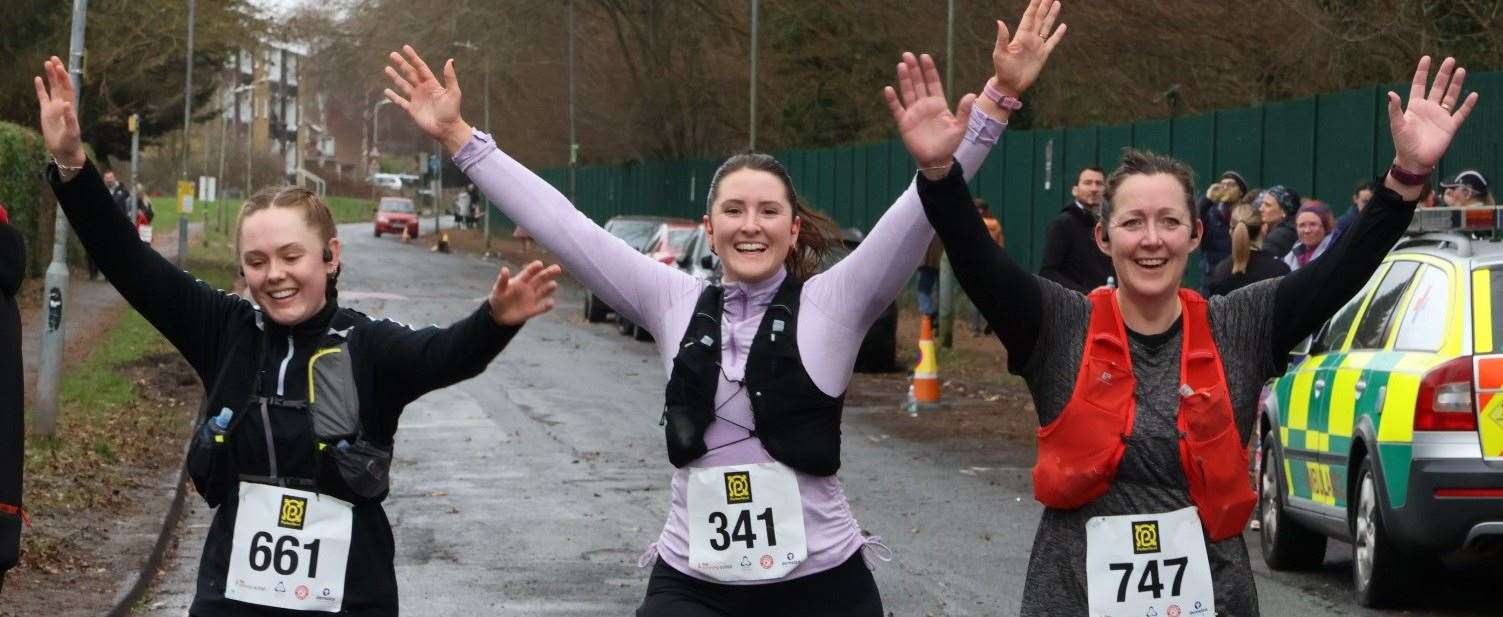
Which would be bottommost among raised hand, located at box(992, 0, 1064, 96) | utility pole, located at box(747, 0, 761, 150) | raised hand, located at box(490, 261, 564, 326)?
raised hand, located at box(490, 261, 564, 326)

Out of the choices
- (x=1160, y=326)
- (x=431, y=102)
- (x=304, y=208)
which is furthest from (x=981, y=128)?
(x=304, y=208)

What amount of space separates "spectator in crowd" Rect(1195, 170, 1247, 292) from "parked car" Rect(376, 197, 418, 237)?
69.8m

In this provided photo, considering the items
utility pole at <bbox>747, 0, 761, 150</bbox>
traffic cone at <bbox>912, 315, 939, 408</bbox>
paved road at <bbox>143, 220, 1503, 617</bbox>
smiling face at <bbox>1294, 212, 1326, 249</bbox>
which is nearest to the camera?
paved road at <bbox>143, 220, 1503, 617</bbox>

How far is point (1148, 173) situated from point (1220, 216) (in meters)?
11.7

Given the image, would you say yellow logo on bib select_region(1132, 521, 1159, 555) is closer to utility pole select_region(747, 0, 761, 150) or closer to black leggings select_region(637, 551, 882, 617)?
black leggings select_region(637, 551, 882, 617)

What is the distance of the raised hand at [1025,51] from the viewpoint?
175 inches

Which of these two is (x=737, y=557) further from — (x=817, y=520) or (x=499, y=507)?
(x=499, y=507)

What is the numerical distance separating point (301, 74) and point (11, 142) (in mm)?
22377

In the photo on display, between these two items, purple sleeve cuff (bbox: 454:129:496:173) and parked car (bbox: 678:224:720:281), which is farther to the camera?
parked car (bbox: 678:224:720:281)

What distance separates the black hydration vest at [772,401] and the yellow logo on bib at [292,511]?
0.79 metres

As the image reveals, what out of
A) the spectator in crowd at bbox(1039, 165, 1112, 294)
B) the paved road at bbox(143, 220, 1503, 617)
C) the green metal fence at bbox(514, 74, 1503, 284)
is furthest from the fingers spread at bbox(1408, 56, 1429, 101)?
the green metal fence at bbox(514, 74, 1503, 284)

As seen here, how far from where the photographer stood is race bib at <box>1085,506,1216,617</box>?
436cm

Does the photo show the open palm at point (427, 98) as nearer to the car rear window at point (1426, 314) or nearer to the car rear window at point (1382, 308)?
the car rear window at point (1426, 314)

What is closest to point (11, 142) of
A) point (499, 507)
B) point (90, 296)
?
point (90, 296)
